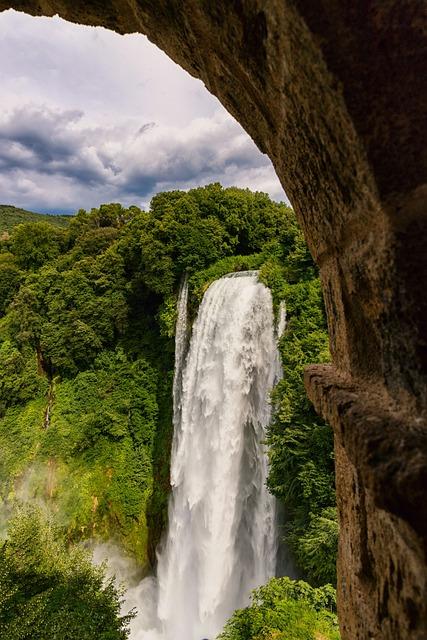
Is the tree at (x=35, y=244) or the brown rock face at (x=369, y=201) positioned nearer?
the brown rock face at (x=369, y=201)

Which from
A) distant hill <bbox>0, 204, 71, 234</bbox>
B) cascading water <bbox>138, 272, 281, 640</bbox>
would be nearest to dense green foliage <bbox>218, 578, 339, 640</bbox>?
cascading water <bbox>138, 272, 281, 640</bbox>

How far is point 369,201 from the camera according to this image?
111 centimetres

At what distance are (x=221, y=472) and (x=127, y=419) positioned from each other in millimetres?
6810

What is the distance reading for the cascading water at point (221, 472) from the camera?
35.7ft

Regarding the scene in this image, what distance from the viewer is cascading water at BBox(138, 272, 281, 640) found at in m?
10.9

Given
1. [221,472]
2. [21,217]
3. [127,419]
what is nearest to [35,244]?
[127,419]

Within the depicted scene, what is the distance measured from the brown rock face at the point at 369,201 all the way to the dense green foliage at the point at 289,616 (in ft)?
19.7

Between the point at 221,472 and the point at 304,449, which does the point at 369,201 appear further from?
the point at 221,472

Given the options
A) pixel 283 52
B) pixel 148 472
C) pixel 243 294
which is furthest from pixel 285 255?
pixel 283 52

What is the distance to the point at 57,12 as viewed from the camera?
218 centimetres

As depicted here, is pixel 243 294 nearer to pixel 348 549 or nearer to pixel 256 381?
pixel 256 381

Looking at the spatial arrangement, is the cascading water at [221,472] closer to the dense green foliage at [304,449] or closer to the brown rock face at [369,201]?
the dense green foliage at [304,449]

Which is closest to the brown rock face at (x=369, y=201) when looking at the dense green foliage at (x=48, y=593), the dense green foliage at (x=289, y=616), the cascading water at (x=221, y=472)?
the dense green foliage at (x=289, y=616)

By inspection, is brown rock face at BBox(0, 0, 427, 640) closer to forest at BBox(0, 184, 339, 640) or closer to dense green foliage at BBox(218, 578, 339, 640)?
dense green foliage at BBox(218, 578, 339, 640)
